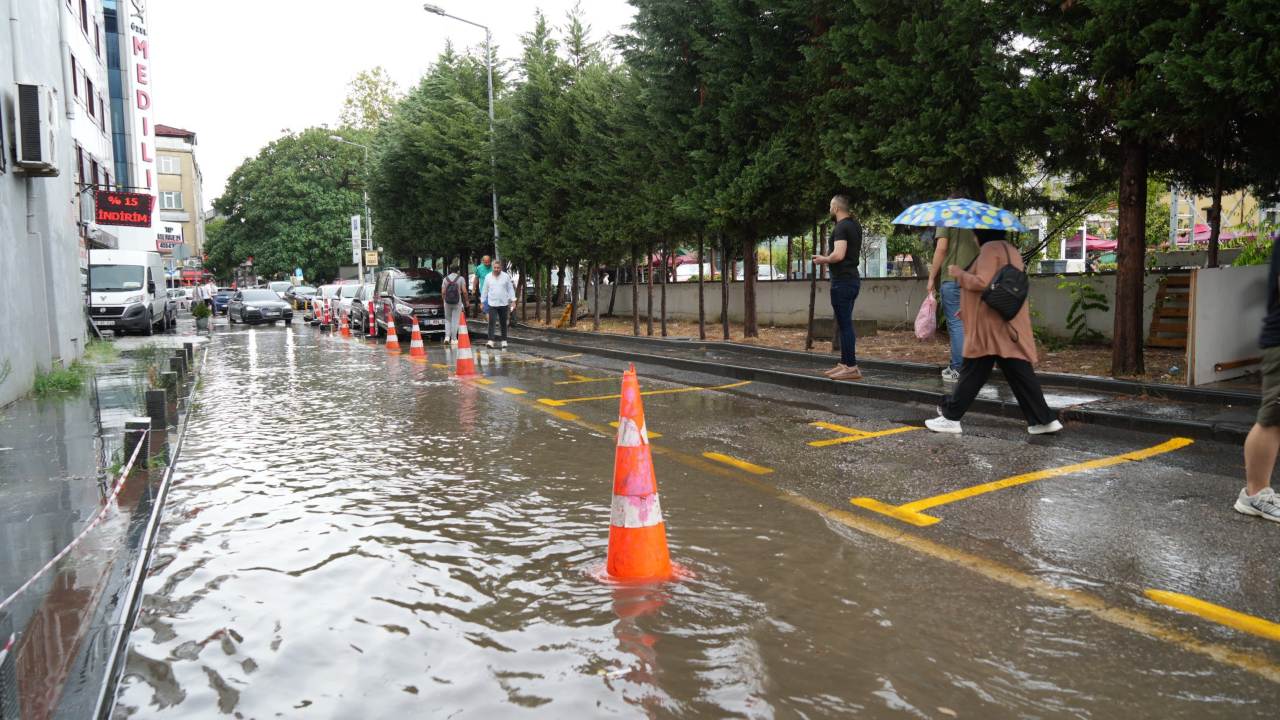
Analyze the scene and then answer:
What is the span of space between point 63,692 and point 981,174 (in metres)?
11.0

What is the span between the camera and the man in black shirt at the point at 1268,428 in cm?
466

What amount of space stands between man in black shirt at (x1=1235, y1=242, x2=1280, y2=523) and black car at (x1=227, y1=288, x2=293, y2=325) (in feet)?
106

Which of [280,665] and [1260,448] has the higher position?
[1260,448]

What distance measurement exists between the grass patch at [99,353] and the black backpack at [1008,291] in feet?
50.9

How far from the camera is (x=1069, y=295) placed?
13.2 meters

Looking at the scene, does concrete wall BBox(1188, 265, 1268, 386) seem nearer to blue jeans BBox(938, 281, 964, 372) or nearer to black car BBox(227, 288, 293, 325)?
blue jeans BBox(938, 281, 964, 372)

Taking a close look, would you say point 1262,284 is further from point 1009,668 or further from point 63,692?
point 63,692

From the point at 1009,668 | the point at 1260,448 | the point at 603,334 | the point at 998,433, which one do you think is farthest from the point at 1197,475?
the point at 603,334

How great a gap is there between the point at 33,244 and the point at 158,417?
285 inches

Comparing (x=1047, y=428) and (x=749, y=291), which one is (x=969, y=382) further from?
(x=749, y=291)

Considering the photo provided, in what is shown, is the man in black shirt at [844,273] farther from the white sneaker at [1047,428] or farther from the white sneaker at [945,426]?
the white sneaker at [1047,428]

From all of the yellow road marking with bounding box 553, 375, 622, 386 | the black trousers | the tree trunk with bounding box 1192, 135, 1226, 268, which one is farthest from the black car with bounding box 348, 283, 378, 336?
the tree trunk with bounding box 1192, 135, 1226, 268

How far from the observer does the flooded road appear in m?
2.98

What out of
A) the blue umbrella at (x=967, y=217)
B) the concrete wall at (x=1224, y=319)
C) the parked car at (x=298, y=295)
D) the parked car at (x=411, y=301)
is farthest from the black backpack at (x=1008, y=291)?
the parked car at (x=298, y=295)
